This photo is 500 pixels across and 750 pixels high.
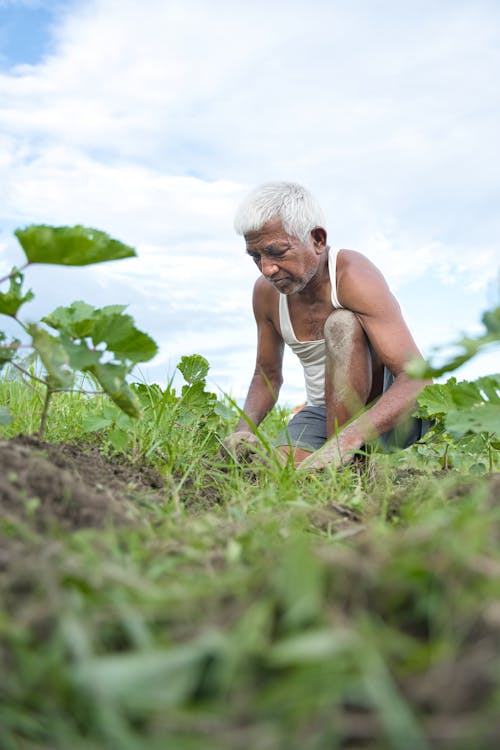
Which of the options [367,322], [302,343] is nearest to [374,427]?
[367,322]

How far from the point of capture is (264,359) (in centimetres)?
442

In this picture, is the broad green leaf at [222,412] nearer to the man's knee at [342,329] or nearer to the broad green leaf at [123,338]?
the man's knee at [342,329]

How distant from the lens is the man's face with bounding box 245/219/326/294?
3500mm

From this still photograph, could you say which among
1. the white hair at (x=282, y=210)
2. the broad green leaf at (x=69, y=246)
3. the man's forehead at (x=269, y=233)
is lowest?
the broad green leaf at (x=69, y=246)

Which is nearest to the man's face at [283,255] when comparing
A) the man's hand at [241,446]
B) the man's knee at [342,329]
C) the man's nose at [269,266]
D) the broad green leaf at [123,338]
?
the man's nose at [269,266]

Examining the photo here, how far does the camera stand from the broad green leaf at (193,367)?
11.2ft

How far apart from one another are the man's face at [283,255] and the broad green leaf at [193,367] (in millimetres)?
593

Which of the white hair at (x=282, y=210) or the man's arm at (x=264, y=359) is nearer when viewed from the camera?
the white hair at (x=282, y=210)

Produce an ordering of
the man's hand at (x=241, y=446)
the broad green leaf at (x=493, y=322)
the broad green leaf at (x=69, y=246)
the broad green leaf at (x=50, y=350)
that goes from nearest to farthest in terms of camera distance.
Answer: the broad green leaf at (x=493, y=322) < the broad green leaf at (x=69, y=246) < the broad green leaf at (x=50, y=350) < the man's hand at (x=241, y=446)

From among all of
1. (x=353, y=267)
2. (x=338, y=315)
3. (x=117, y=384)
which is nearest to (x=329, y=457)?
(x=338, y=315)

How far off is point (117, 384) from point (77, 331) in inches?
7.8

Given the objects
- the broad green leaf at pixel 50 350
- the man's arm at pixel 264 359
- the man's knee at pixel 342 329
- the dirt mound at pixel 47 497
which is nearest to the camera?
the dirt mound at pixel 47 497

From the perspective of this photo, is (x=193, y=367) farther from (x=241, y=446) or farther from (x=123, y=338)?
(x=123, y=338)

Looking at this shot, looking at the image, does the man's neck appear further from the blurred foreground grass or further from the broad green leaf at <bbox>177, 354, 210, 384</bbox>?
the blurred foreground grass
